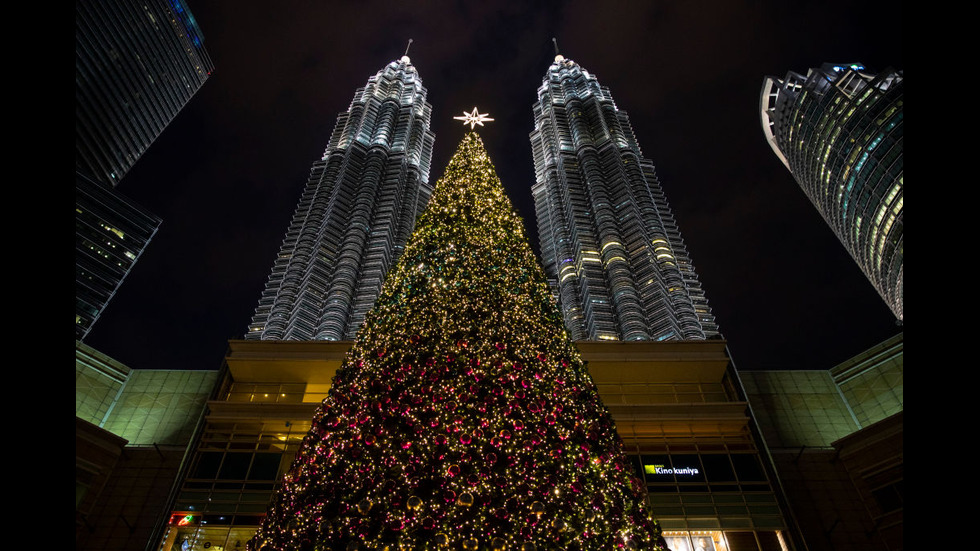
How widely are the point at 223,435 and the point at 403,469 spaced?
1214 centimetres

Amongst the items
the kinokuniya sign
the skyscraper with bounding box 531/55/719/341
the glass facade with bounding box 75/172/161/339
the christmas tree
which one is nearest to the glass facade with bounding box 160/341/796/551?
the kinokuniya sign

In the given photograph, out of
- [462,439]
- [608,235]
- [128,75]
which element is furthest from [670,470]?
[128,75]

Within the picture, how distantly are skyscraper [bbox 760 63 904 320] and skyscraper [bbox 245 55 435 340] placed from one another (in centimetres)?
5809

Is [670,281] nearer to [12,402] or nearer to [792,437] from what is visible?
[792,437]

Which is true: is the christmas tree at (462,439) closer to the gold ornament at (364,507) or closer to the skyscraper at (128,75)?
the gold ornament at (364,507)

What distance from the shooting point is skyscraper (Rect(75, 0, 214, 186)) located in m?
83.9

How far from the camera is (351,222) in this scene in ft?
162

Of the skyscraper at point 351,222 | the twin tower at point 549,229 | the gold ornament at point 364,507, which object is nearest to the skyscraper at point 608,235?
the twin tower at point 549,229

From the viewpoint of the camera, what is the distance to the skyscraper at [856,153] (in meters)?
64.2

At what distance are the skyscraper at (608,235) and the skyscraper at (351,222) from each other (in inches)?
612

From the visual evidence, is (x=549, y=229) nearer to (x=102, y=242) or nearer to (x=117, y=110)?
(x=102, y=242)

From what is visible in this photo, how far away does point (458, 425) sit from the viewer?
18.5ft

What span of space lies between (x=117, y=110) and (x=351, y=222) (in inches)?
3046

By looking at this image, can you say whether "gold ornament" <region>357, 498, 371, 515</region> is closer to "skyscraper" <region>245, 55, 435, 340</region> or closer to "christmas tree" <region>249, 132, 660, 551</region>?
"christmas tree" <region>249, 132, 660, 551</region>
